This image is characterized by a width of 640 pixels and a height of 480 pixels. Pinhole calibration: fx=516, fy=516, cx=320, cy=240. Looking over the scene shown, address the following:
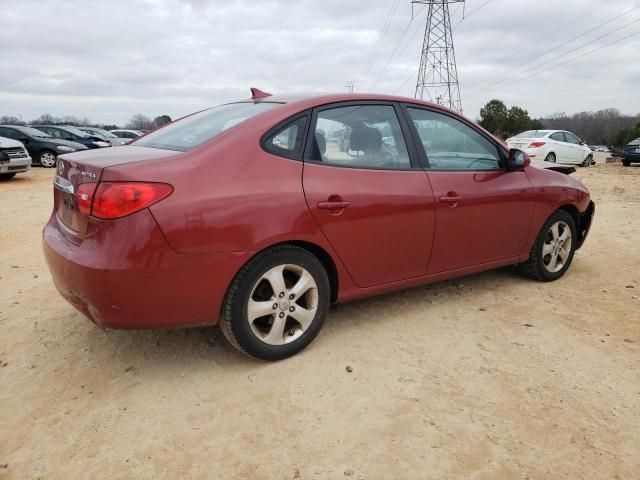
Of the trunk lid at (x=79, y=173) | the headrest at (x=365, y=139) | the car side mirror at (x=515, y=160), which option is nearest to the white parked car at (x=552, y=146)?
the car side mirror at (x=515, y=160)

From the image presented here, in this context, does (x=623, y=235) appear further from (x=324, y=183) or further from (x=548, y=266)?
(x=324, y=183)

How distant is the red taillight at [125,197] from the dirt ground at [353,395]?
3.17 feet

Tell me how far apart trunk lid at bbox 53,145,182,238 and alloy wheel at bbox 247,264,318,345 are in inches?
33.9

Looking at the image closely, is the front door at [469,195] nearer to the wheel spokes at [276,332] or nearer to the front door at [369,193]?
the front door at [369,193]

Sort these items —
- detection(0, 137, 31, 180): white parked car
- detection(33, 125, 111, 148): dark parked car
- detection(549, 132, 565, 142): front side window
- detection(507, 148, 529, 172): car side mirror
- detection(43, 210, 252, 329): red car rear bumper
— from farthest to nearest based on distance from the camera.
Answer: detection(33, 125, 111, 148): dark parked car, detection(549, 132, 565, 142): front side window, detection(0, 137, 31, 180): white parked car, detection(507, 148, 529, 172): car side mirror, detection(43, 210, 252, 329): red car rear bumper

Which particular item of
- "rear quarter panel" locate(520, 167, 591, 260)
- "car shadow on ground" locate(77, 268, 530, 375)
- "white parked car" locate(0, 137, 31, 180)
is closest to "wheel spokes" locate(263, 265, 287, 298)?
"car shadow on ground" locate(77, 268, 530, 375)

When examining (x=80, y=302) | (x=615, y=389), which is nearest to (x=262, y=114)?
(x=80, y=302)

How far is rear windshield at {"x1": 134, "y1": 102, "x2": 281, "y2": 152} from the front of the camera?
296 cm

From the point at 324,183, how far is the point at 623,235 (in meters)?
4.95

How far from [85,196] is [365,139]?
1.67 meters

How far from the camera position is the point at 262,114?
2977mm

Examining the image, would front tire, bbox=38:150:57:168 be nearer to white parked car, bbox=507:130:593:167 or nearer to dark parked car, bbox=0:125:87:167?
dark parked car, bbox=0:125:87:167

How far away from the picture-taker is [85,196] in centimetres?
256

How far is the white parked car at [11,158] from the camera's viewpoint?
12.2 m
